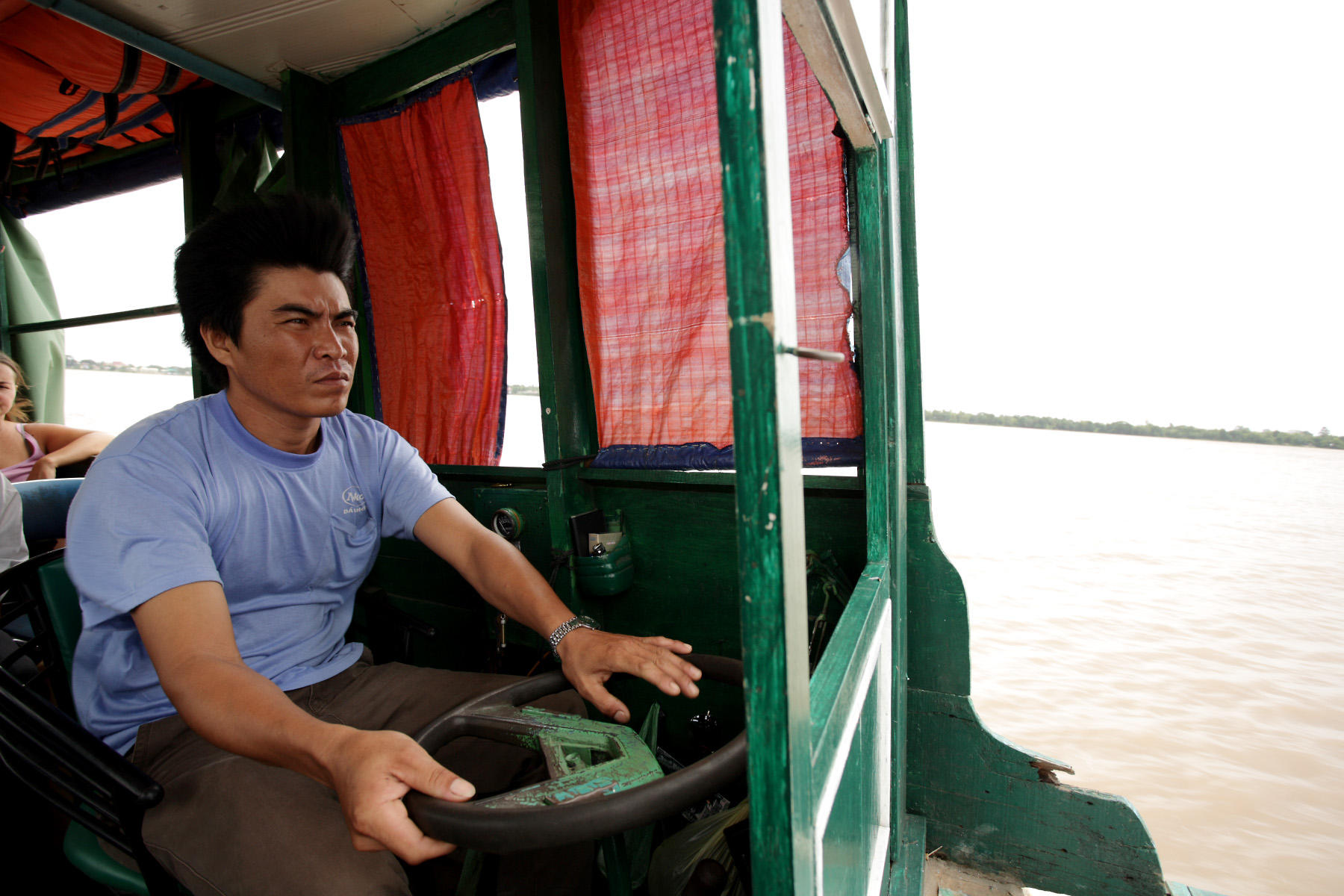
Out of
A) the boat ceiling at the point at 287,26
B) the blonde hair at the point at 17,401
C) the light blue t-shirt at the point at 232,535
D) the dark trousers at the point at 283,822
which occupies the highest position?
the boat ceiling at the point at 287,26

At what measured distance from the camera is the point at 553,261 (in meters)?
2.26

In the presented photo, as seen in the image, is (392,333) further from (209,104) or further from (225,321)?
(209,104)

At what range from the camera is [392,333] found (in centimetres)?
284

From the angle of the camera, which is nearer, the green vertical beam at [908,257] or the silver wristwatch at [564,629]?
the silver wristwatch at [564,629]

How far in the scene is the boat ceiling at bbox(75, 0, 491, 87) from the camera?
2141 mm

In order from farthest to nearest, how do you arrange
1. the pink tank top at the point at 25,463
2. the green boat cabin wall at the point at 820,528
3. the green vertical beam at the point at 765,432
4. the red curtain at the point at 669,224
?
1. the pink tank top at the point at 25,463
2. the red curtain at the point at 669,224
3. the green boat cabin wall at the point at 820,528
4. the green vertical beam at the point at 765,432

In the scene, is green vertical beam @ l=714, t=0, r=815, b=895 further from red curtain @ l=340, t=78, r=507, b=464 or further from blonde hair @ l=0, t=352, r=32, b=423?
blonde hair @ l=0, t=352, r=32, b=423

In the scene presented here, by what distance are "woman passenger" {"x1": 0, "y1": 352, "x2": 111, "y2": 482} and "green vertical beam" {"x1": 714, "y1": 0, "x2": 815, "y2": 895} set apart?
4444 millimetres

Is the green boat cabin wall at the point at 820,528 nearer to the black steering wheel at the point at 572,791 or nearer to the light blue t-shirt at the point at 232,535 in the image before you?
the black steering wheel at the point at 572,791

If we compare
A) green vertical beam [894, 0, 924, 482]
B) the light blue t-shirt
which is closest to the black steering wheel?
the light blue t-shirt

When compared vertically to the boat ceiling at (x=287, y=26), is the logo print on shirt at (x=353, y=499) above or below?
below

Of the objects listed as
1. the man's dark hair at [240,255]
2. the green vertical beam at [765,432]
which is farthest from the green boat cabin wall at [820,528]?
the man's dark hair at [240,255]

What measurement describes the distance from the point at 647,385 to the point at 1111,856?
1871mm

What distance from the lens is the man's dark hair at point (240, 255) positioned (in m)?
1.62
